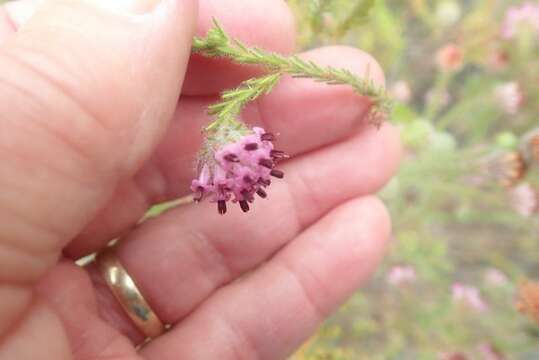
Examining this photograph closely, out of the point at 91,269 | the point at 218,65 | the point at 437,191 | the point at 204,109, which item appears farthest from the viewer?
the point at 437,191

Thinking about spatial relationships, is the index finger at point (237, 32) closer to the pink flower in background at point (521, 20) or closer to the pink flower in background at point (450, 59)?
the pink flower in background at point (450, 59)

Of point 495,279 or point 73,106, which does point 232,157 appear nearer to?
point 73,106

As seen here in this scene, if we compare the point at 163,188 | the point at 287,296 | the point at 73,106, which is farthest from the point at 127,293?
the point at 73,106

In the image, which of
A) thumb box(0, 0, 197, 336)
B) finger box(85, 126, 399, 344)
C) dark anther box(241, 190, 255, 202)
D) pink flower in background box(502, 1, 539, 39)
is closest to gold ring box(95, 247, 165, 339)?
finger box(85, 126, 399, 344)

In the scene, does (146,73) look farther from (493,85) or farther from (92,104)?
(493,85)

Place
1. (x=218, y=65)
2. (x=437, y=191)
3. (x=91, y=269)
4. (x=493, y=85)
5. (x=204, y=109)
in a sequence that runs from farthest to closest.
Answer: (x=493, y=85) → (x=437, y=191) → (x=91, y=269) → (x=204, y=109) → (x=218, y=65)

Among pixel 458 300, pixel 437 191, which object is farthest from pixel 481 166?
pixel 458 300

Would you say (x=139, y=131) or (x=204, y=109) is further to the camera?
(x=204, y=109)

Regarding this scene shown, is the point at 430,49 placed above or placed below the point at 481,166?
above
